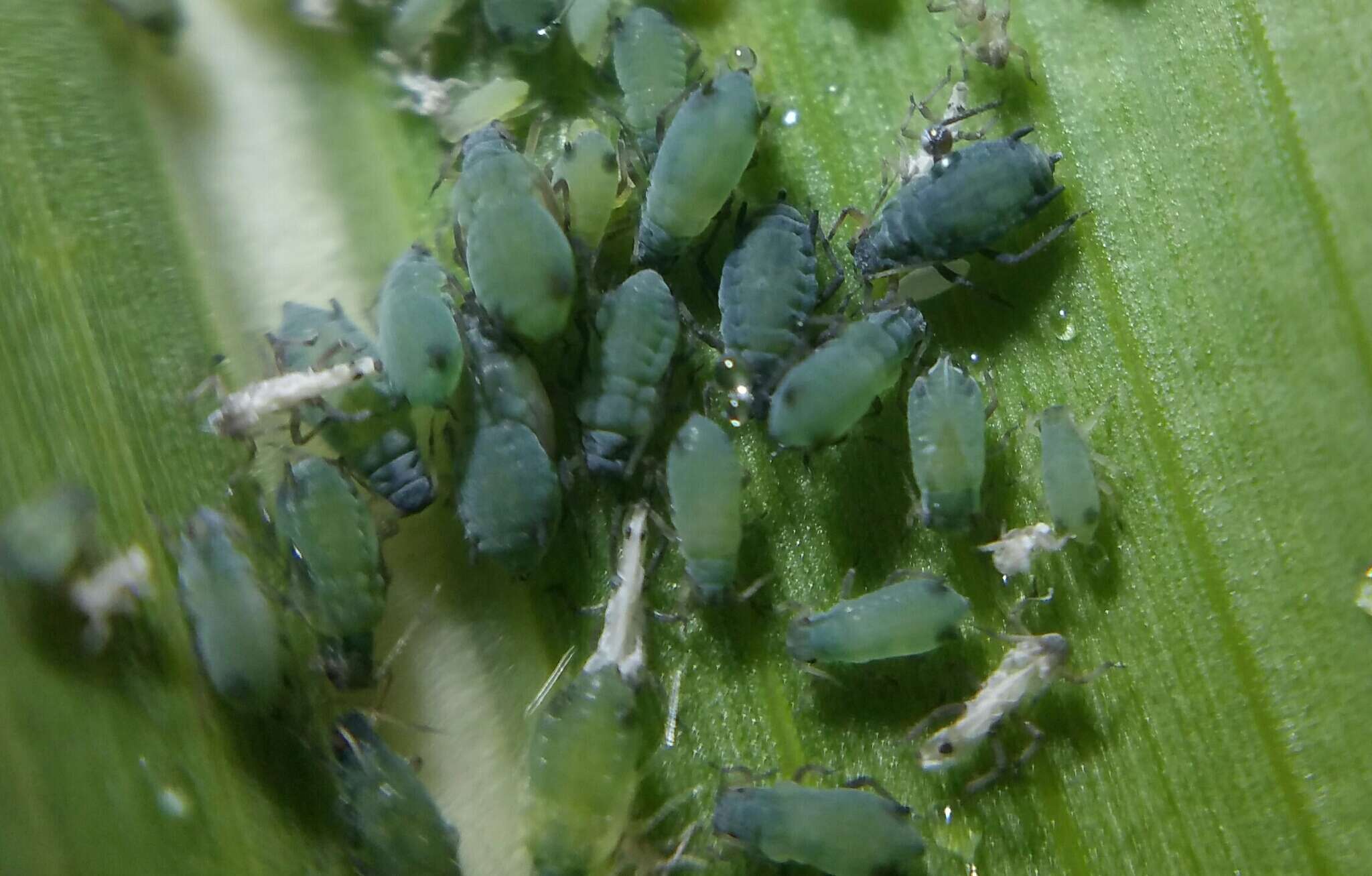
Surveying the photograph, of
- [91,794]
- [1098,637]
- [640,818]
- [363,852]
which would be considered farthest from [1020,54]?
[91,794]

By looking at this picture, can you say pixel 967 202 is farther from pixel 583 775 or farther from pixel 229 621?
pixel 229 621

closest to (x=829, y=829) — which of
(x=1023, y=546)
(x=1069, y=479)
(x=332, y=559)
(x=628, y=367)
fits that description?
(x=1023, y=546)

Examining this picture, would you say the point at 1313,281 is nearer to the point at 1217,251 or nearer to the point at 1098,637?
the point at 1217,251

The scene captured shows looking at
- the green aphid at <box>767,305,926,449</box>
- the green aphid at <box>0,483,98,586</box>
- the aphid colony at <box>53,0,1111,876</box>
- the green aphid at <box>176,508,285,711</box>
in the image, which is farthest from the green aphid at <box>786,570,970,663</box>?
the green aphid at <box>0,483,98,586</box>

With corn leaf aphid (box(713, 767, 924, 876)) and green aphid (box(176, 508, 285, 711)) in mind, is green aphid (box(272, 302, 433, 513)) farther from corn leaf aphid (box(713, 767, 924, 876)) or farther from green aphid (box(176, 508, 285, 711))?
corn leaf aphid (box(713, 767, 924, 876))

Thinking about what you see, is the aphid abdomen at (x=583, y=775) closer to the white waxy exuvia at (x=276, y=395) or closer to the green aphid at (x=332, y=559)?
the green aphid at (x=332, y=559)

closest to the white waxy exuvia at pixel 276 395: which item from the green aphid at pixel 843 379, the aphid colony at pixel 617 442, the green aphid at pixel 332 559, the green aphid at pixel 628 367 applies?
the aphid colony at pixel 617 442
